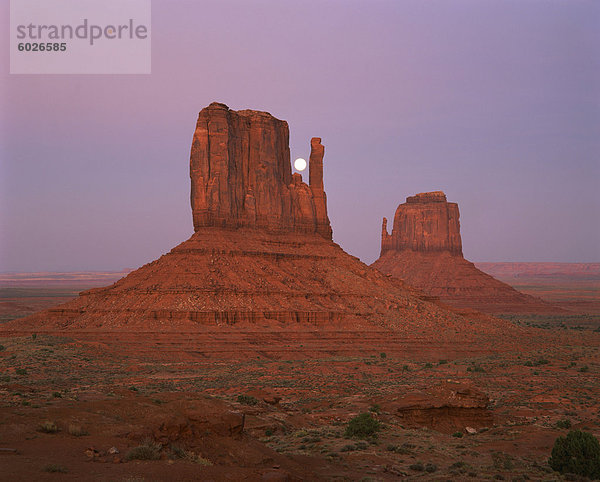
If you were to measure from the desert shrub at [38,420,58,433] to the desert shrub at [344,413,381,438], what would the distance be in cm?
1123

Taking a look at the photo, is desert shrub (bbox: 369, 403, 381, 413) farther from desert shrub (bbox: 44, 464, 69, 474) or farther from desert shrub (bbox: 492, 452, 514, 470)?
desert shrub (bbox: 44, 464, 69, 474)

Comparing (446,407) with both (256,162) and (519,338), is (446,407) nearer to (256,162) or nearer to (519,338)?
(519,338)

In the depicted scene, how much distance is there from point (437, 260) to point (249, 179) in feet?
313

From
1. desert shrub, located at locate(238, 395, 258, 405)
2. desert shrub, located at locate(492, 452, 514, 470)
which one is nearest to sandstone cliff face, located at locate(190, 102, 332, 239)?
desert shrub, located at locate(238, 395, 258, 405)

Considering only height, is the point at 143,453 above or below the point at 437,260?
below

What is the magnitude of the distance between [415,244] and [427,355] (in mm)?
114337

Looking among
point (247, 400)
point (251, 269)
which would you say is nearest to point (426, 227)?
point (251, 269)

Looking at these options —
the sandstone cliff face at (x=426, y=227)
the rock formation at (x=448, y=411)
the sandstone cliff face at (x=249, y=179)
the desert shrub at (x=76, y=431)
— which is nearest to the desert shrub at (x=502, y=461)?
the rock formation at (x=448, y=411)

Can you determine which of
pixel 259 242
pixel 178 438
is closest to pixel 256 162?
pixel 259 242

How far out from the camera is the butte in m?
63.6

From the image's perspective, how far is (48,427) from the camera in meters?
16.4

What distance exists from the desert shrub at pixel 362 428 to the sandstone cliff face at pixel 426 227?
15207 cm

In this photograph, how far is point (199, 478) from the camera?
1427 cm

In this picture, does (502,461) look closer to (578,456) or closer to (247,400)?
(578,456)
